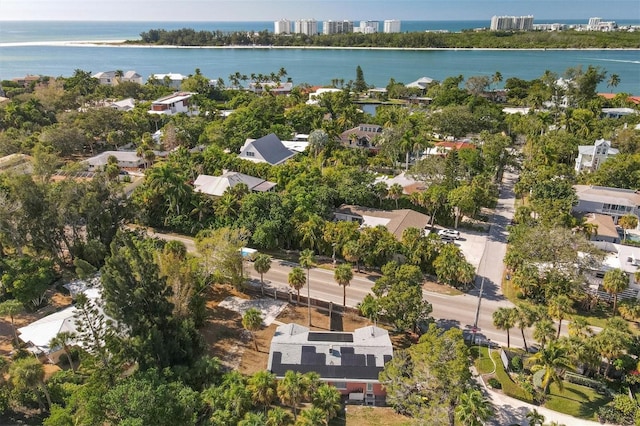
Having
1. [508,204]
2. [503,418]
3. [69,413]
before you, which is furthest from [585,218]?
[69,413]

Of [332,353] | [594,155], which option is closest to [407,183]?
[594,155]

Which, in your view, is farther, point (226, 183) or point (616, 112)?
point (616, 112)

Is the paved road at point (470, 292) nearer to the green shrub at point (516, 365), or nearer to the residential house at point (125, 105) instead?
the green shrub at point (516, 365)

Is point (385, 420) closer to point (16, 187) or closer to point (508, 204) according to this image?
point (16, 187)

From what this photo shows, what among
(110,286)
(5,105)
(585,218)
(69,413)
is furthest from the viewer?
(5,105)

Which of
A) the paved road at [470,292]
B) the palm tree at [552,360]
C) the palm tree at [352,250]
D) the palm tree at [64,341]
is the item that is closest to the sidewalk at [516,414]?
the palm tree at [552,360]

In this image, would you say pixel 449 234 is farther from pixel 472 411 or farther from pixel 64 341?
pixel 64 341

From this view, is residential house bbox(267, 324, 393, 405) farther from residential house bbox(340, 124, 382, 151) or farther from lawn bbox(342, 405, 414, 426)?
residential house bbox(340, 124, 382, 151)
